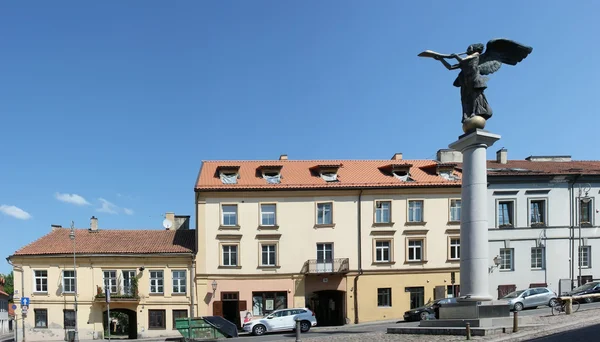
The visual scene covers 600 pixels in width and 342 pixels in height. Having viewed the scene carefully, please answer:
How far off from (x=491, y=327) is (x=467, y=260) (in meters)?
2.24

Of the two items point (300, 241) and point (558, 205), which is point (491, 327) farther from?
point (558, 205)

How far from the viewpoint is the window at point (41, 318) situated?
115 ft

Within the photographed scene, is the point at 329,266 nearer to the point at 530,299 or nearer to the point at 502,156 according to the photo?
the point at 530,299

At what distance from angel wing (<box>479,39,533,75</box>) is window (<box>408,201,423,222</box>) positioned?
61.1 feet

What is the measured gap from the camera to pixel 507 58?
739 inches

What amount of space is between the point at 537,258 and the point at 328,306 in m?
15.0

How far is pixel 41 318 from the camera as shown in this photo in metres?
35.3

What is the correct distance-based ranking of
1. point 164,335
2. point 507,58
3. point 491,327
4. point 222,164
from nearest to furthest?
point 491,327 → point 507,58 → point 164,335 → point 222,164

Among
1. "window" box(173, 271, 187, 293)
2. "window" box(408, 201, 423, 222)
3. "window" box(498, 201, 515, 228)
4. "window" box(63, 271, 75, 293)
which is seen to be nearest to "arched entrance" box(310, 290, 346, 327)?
"window" box(408, 201, 423, 222)

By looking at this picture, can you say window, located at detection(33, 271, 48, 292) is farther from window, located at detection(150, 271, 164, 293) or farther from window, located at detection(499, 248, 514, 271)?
window, located at detection(499, 248, 514, 271)

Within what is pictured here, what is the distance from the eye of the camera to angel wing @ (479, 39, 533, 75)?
18.5 m

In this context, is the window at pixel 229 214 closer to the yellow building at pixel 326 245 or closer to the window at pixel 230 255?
the yellow building at pixel 326 245

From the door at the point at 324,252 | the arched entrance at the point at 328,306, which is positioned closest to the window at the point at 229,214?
the door at the point at 324,252

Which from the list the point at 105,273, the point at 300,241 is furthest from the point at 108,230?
the point at 300,241
